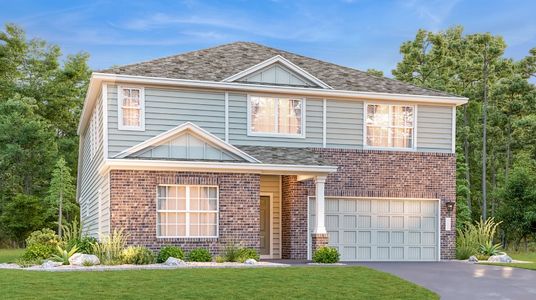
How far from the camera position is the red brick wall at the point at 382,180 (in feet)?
74.2

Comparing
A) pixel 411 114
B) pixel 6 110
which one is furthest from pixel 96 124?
pixel 6 110

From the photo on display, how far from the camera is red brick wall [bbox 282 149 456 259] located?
22.6 meters

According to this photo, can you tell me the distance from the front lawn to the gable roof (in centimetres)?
791

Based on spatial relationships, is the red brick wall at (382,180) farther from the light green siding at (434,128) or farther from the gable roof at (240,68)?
the gable roof at (240,68)

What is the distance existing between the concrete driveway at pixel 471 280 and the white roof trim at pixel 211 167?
148 inches

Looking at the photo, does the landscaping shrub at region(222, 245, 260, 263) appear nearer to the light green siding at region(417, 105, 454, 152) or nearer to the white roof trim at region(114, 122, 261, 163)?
the white roof trim at region(114, 122, 261, 163)

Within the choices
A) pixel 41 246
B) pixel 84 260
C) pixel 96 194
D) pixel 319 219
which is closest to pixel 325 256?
pixel 319 219

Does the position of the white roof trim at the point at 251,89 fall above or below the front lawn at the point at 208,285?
above

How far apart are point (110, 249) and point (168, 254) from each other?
1.58 meters

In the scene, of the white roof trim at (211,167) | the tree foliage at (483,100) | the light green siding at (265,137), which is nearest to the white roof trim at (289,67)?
the light green siding at (265,137)

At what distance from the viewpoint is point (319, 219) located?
2080 centimetres

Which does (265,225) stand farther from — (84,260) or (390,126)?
(84,260)

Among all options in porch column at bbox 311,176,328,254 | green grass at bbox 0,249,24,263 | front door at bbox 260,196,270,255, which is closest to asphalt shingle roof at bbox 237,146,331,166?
porch column at bbox 311,176,328,254

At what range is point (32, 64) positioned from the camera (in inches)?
1912
